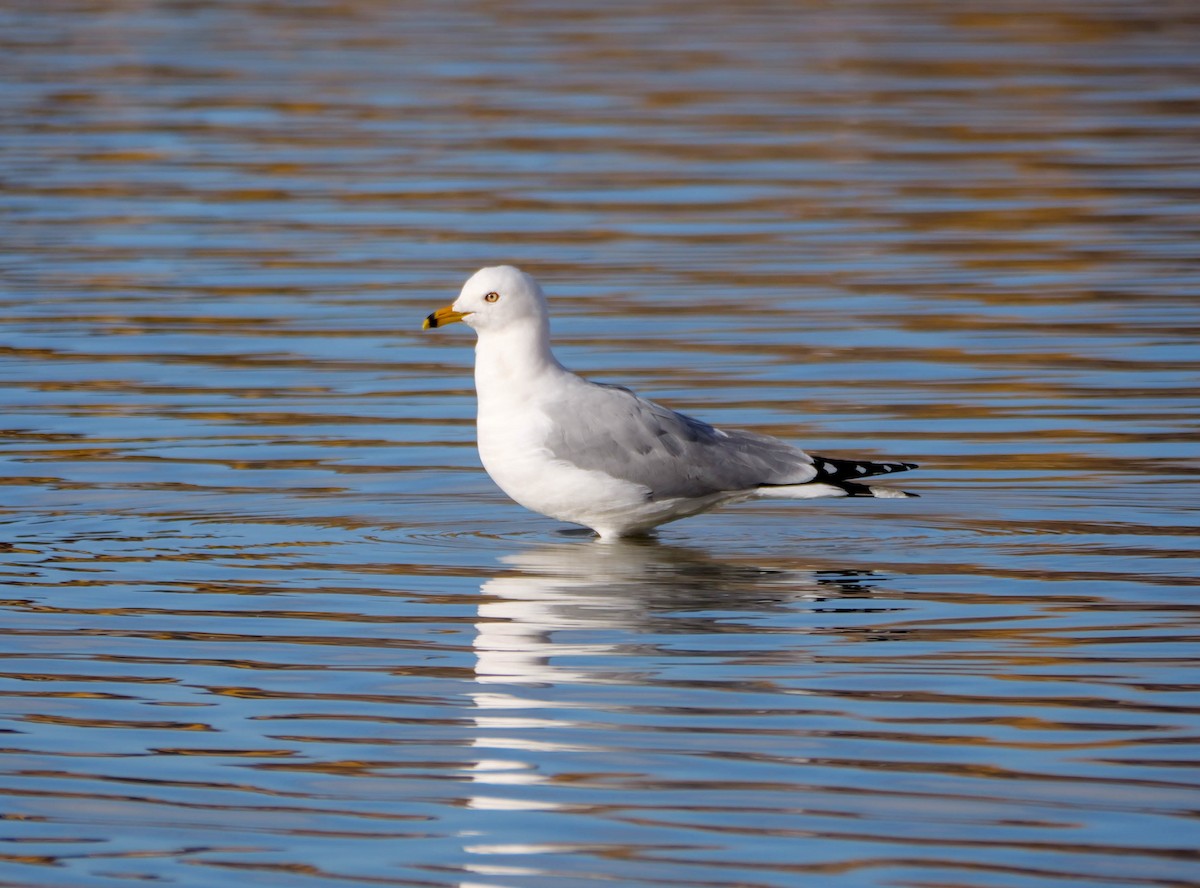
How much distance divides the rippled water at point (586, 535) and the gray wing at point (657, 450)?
285 mm

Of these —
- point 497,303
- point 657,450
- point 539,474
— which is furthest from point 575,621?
point 497,303

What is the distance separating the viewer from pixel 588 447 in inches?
335

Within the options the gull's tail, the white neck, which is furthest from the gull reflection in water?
the white neck

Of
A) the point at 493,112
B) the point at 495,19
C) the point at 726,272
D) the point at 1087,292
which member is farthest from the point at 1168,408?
the point at 495,19

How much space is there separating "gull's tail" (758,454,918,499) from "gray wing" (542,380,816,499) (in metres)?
0.03

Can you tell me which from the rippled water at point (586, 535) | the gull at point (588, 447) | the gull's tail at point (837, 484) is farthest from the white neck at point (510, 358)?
the gull's tail at point (837, 484)

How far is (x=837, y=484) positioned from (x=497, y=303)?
52.4 inches

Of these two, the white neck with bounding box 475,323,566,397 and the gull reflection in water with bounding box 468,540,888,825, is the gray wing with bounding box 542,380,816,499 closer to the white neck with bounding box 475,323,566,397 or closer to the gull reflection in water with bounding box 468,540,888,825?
the white neck with bounding box 475,323,566,397

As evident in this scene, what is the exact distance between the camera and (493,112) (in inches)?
852

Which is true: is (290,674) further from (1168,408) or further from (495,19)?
(495,19)

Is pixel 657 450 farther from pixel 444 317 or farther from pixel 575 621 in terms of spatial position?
pixel 575 621

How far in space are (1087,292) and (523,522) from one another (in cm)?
544

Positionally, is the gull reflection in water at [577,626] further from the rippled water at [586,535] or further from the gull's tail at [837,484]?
the gull's tail at [837,484]

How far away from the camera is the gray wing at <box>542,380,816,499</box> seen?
8523 millimetres
